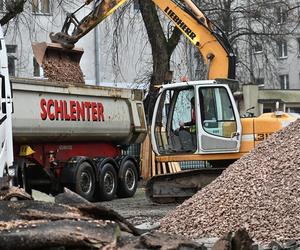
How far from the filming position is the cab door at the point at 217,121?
14117 mm

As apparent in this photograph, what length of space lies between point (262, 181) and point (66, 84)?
7.16 metres

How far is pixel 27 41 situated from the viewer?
105 ft

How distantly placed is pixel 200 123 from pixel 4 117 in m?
4.95

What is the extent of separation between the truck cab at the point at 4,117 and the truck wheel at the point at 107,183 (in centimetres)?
609

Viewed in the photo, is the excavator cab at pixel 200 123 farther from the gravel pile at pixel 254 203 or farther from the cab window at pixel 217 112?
the gravel pile at pixel 254 203

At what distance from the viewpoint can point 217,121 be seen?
1432cm

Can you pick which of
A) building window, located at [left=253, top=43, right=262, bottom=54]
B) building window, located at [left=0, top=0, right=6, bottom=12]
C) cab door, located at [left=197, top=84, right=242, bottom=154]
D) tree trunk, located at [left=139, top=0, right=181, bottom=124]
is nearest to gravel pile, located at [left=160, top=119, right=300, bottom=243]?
cab door, located at [left=197, top=84, right=242, bottom=154]

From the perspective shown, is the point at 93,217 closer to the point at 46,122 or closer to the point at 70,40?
the point at 46,122

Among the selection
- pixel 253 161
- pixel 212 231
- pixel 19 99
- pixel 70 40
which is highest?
pixel 70 40

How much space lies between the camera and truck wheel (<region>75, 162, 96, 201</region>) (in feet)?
51.2

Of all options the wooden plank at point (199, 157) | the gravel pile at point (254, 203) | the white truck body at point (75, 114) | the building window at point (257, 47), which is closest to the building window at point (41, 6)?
the white truck body at point (75, 114)

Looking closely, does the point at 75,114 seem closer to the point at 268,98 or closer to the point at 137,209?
the point at 137,209

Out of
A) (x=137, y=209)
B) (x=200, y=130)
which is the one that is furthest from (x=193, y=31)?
(x=137, y=209)

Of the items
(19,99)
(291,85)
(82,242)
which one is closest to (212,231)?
(82,242)
